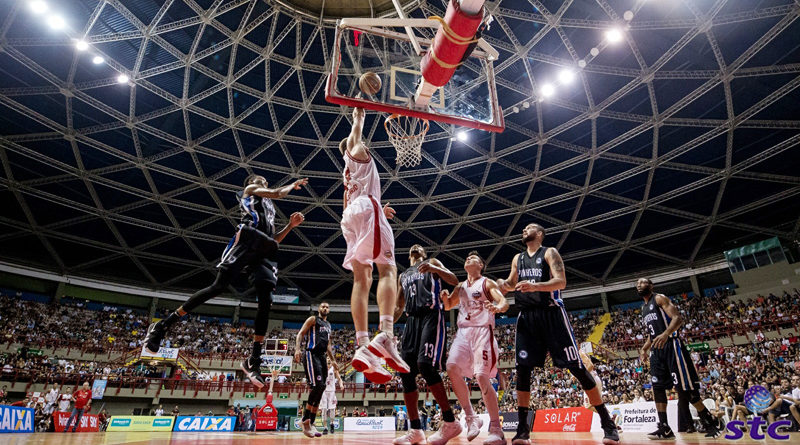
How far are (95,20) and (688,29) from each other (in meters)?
21.5

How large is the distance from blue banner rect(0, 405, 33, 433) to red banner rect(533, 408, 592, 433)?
656 inches

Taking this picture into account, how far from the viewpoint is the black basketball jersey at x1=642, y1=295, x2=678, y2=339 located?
7.29 m

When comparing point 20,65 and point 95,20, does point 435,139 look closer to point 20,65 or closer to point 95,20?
point 95,20

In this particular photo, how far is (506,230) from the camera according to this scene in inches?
1163

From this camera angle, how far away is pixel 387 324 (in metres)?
4.11

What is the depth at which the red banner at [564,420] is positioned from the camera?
564 inches

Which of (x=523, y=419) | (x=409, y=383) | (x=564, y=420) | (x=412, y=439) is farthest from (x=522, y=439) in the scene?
(x=564, y=420)

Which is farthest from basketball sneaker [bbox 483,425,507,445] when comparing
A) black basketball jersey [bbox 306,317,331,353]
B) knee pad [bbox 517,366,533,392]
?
black basketball jersey [bbox 306,317,331,353]

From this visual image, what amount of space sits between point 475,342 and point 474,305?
51 centimetres

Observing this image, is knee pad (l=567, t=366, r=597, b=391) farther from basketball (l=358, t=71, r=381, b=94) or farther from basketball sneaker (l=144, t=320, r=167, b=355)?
basketball sneaker (l=144, t=320, r=167, b=355)

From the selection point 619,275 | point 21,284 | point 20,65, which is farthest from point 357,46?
point 21,284

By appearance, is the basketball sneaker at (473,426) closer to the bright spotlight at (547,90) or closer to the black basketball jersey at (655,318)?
the black basketball jersey at (655,318)

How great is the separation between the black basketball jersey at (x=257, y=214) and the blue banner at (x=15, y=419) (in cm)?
1185

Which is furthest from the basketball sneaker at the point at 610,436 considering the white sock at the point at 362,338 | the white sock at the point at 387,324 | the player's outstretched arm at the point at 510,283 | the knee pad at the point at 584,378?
the white sock at the point at 362,338
